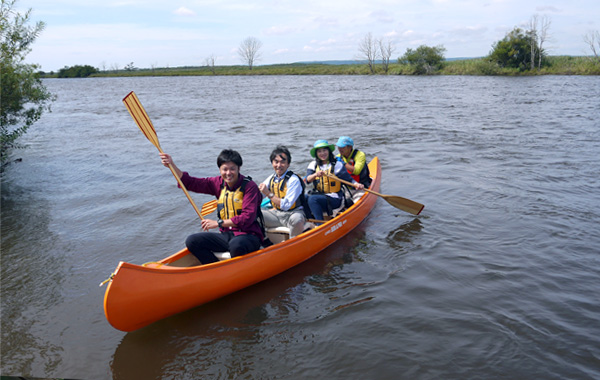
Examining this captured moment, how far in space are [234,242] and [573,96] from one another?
22559 millimetres

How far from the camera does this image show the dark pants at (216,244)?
4379 millimetres

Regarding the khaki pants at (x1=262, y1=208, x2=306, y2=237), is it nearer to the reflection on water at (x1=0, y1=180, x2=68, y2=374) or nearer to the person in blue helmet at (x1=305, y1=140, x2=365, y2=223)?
the person in blue helmet at (x1=305, y1=140, x2=365, y2=223)

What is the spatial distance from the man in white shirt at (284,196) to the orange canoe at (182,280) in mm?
228

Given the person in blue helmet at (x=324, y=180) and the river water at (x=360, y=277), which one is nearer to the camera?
the river water at (x=360, y=277)

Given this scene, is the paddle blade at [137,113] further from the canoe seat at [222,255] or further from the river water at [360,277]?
the river water at [360,277]

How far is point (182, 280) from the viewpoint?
400 cm

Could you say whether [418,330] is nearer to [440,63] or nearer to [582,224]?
[582,224]

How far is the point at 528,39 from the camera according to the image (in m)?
Answer: 39.5

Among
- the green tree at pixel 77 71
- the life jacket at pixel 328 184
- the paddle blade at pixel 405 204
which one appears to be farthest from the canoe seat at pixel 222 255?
the green tree at pixel 77 71

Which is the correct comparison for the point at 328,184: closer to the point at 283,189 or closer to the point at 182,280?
the point at 283,189

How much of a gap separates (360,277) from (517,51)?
41743 mm

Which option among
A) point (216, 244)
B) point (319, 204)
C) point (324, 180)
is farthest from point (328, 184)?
point (216, 244)

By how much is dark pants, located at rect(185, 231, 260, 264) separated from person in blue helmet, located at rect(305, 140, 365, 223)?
67.9 inches

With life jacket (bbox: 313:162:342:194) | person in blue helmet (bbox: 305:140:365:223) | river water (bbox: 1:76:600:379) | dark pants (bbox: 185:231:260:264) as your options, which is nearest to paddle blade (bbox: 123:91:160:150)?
dark pants (bbox: 185:231:260:264)
